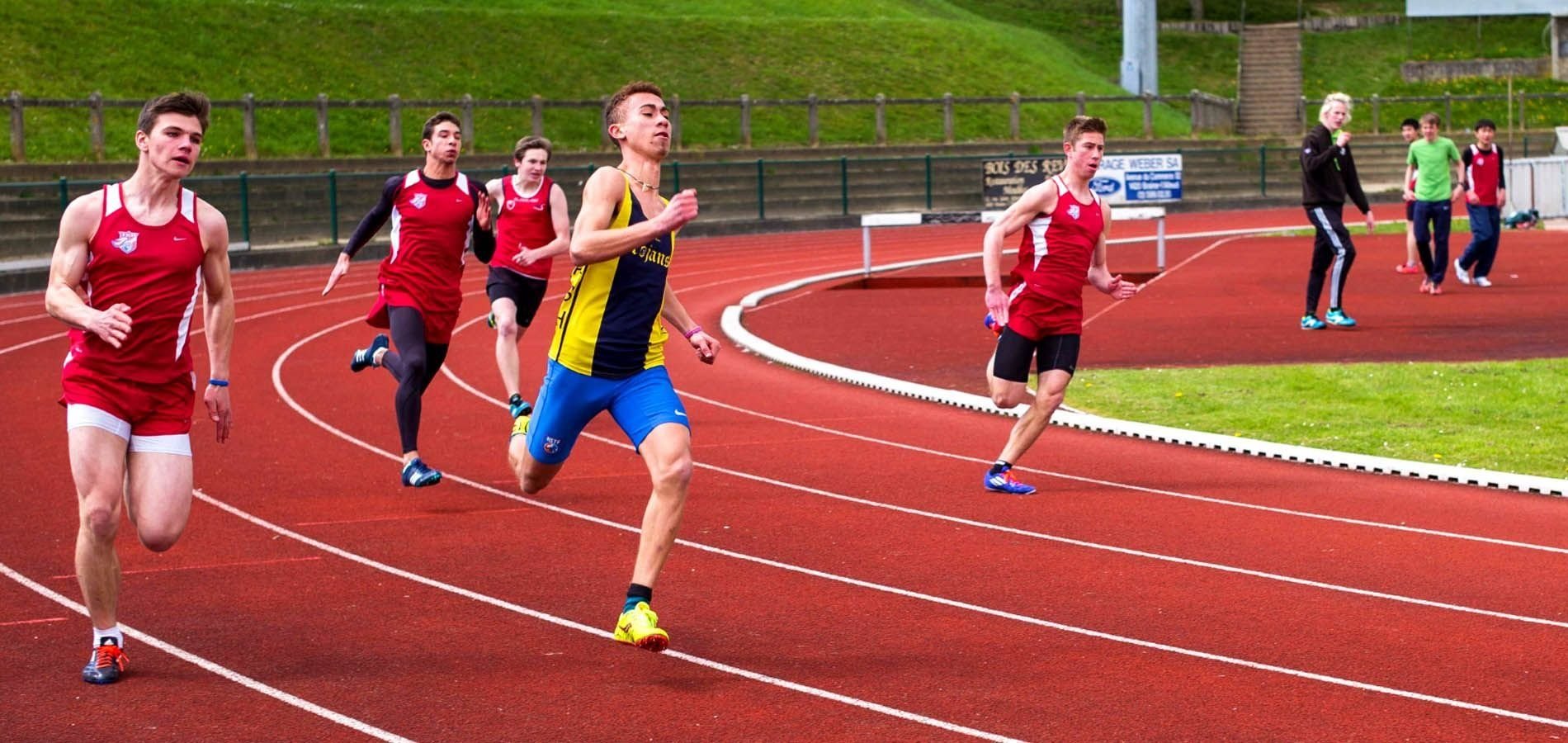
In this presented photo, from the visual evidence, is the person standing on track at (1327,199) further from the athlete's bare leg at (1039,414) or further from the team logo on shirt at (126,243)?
the team logo on shirt at (126,243)

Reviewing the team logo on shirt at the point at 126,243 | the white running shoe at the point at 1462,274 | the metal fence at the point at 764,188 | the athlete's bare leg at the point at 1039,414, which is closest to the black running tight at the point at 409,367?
the athlete's bare leg at the point at 1039,414

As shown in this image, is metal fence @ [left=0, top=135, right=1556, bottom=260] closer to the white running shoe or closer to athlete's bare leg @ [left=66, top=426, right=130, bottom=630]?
the white running shoe

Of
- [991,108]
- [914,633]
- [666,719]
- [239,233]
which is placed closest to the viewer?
[666,719]

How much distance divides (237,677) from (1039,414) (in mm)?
Answer: 4799

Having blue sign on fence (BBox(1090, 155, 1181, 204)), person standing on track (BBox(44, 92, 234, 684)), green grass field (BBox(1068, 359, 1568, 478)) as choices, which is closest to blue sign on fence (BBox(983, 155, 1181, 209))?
blue sign on fence (BBox(1090, 155, 1181, 204))

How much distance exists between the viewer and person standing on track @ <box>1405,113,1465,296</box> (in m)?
19.6

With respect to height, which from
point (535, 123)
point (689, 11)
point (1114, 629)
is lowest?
point (1114, 629)

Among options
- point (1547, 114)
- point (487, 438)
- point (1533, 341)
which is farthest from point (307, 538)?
point (1547, 114)

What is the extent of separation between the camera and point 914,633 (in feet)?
22.6

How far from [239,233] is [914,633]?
25.1m

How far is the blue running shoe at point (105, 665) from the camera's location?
6.20m

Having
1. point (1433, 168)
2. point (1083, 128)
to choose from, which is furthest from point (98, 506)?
point (1433, 168)

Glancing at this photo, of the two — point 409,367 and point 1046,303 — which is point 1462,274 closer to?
point 1046,303

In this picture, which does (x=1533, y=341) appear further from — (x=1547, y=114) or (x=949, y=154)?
(x=1547, y=114)
